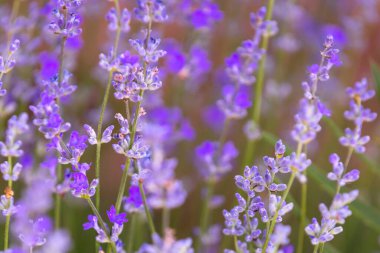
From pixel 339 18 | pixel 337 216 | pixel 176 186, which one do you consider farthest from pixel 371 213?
pixel 339 18

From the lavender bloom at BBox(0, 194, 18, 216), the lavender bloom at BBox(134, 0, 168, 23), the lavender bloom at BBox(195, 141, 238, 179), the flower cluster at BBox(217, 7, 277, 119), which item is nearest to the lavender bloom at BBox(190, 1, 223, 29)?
the flower cluster at BBox(217, 7, 277, 119)

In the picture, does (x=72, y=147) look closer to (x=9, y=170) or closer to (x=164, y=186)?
Result: (x=9, y=170)

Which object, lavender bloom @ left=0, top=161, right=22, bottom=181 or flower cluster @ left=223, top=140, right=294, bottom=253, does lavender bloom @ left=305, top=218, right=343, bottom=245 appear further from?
lavender bloom @ left=0, top=161, right=22, bottom=181

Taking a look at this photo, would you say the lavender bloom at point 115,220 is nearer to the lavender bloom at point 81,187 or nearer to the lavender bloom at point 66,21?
the lavender bloom at point 81,187

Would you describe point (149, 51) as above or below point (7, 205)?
above

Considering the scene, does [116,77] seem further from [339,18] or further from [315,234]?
[339,18]

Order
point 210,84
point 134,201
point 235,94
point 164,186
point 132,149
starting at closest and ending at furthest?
1. point 132,149
2. point 134,201
3. point 164,186
4. point 235,94
5. point 210,84

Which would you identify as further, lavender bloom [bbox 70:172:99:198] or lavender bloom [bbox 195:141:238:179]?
lavender bloom [bbox 195:141:238:179]

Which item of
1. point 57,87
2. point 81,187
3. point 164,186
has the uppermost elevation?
point 57,87

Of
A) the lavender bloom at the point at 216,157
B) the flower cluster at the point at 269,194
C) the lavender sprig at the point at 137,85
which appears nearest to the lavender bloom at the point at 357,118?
the flower cluster at the point at 269,194

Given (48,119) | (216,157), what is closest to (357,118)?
(48,119)
